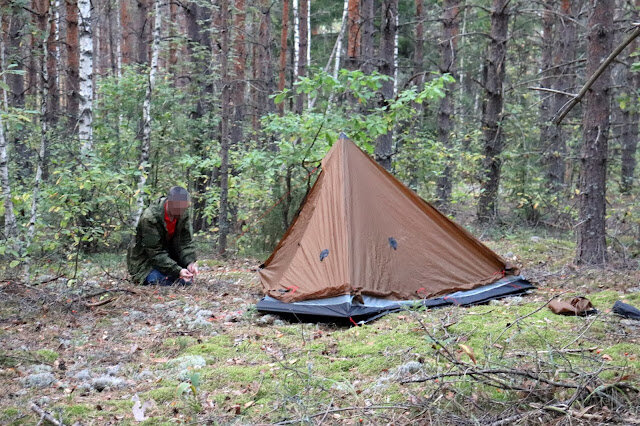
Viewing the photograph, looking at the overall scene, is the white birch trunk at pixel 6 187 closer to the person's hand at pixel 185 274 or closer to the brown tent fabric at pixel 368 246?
the person's hand at pixel 185 274

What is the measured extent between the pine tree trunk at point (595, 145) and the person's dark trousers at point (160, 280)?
5216 millimetres

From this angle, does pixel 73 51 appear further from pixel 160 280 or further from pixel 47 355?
pixel 47 355

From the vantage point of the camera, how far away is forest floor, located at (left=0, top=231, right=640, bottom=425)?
295 cm

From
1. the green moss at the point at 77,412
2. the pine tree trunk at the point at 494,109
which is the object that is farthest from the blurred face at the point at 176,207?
the pine tree trunk at the point at 494,109

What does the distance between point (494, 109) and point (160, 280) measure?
23.2 ft

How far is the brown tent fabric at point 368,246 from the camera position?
229 inches

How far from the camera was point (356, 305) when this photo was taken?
17.8 ft

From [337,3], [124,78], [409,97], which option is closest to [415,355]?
[409,97]

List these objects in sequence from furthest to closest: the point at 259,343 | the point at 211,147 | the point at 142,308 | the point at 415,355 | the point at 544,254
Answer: the point at 211,147 < the point at 544,254 < the point at 142,308 < the point at 259,343 < the point at 415,355

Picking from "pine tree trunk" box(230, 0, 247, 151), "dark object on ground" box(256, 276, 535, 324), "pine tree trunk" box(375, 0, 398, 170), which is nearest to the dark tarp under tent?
"dark object on ground" box(256, 276, 535, 324)

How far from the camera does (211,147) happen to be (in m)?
11.9

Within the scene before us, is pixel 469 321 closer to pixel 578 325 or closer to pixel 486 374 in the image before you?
pixel 578 325

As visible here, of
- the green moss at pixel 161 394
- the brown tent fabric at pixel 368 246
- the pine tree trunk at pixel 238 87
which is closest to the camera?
the green moss at pixel 161 394

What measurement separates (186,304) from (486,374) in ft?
12.3
